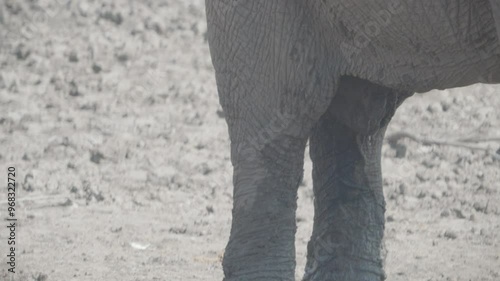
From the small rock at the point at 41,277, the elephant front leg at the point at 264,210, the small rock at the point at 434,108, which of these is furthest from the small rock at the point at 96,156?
the elephant front leg at the point at 264,210

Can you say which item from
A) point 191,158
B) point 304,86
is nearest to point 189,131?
point 191,158

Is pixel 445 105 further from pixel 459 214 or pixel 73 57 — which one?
pixel 73 57

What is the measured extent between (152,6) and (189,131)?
2.39 metres

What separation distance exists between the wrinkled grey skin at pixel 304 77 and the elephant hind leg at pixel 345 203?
0.04ft

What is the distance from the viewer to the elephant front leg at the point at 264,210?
529 cm

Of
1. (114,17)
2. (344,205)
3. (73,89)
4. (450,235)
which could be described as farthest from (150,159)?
(114,17)

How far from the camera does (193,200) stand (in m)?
7.41

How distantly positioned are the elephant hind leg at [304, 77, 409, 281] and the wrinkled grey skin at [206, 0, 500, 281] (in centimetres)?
1

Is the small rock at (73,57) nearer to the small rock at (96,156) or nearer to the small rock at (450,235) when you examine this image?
the small rock at (96,156)

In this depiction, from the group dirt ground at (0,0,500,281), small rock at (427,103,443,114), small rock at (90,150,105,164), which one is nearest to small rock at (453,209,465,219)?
dirt ground at (0,0,500,281)

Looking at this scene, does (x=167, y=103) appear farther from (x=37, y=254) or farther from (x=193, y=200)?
(x=37, y=254)

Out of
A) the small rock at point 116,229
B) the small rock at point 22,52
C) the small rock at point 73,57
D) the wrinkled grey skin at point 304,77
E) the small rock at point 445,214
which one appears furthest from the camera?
the small rock at point 22,52

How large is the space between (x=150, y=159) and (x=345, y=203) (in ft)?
7.69

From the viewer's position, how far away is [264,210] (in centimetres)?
532
